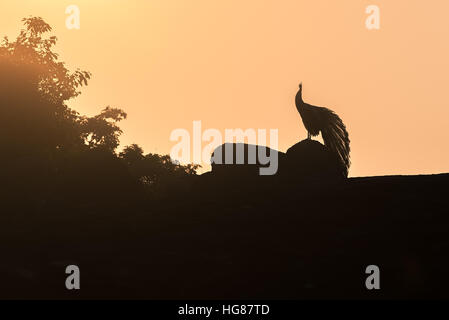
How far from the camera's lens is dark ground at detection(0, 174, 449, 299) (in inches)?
552

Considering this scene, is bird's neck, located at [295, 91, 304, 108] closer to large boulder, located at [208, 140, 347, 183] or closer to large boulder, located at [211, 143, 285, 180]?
large boulder, located at [208, 140, 347, 183]

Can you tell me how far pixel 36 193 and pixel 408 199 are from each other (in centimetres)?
2717

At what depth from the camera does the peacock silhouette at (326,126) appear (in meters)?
39.3

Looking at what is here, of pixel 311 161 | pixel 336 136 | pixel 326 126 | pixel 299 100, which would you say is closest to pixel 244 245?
pixel 326 126

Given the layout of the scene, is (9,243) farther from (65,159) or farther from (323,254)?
(65,159)

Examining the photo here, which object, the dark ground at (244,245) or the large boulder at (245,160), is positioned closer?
the dark ground at (244,245)

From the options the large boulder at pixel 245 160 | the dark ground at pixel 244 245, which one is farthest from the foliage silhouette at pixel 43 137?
the dark ground at pixel 244 245

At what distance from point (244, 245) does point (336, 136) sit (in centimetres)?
2442

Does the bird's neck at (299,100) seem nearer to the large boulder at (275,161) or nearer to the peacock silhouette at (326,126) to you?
the peacock silhouette at (326,126)

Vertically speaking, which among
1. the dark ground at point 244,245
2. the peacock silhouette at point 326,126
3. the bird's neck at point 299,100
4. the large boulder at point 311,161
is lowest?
the dark ground at point 244,245

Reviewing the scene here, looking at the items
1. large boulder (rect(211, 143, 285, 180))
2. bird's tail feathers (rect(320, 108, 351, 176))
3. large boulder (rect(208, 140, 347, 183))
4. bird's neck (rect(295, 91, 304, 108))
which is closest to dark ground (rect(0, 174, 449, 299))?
large boulder (rect(208, 140, 347, 183))

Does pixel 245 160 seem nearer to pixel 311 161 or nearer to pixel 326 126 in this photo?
pixel 311 161

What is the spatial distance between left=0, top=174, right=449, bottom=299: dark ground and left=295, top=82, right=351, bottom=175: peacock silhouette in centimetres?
1865

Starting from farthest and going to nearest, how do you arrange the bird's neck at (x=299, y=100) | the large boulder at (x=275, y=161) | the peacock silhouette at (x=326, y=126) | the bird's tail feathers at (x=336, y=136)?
the bird's neck at (x=299, y=100), the large boulder at (x=275, y=161), the bird's tail feathers at (x=336, y=136), the peacock silhouette at (x=326, y=126)
